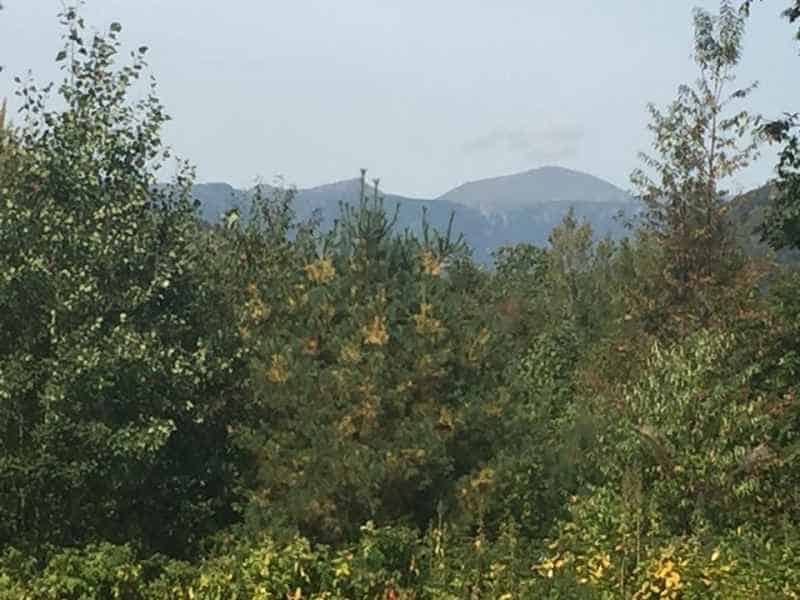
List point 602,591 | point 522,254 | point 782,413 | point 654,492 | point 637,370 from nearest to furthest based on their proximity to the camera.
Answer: point 602,591 < point 654,492 < point 782,413 < point 637,370 < point 522,254

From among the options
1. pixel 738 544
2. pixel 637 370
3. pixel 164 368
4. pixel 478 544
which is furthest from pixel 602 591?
pixel 637 370

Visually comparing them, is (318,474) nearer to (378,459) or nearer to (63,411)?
(378,459)

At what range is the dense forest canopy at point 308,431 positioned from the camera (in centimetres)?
1066

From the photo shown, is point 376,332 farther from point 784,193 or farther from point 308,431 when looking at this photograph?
point 784,193

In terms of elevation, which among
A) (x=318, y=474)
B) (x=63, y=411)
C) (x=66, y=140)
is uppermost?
(x=66, y=140)

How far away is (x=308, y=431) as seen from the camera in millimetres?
12344

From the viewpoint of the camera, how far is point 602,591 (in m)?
10.5

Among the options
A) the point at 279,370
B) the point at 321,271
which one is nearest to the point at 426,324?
the point at 321,271

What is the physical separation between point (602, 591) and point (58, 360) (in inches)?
244

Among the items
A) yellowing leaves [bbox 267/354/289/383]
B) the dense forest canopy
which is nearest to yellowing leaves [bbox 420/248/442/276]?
the dense forest canopy

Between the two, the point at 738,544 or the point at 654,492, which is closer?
the point at 738,544

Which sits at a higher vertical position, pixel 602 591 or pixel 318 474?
pixel 318 474

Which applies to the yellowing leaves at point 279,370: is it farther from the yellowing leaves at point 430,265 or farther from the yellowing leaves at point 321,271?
the yellowing leaves at point 430,265

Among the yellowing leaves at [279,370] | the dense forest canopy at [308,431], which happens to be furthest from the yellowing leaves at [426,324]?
the yellowing leaves at [279,370]
